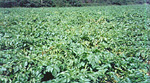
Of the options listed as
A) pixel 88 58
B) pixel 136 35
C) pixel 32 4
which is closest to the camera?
pixel 88 58

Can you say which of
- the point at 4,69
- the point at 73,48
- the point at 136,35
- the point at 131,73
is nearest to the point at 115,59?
the point at 131,73

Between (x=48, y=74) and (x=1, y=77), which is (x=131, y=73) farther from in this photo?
(x=1, y=77)

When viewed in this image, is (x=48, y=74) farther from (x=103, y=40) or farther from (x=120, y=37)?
(x=120, y=37)

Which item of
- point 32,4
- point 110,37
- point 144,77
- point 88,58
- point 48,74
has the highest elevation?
point 32,4

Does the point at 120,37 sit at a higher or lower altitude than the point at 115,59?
higher

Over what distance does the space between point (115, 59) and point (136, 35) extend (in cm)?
153

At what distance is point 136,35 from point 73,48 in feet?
6.32

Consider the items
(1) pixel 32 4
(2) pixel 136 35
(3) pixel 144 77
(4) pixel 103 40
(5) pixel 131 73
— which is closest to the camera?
(3) pixel 144 77

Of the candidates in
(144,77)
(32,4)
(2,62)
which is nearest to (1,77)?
(2,62)

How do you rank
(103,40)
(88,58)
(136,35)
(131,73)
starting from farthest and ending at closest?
(136,35), (103,40), (88,58), (131,73)

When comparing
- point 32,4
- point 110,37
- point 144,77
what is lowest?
point 144,77

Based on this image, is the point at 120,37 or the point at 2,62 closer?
the point at 2,62

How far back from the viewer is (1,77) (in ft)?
6.09

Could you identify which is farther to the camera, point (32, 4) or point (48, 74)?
point (32, 4)
